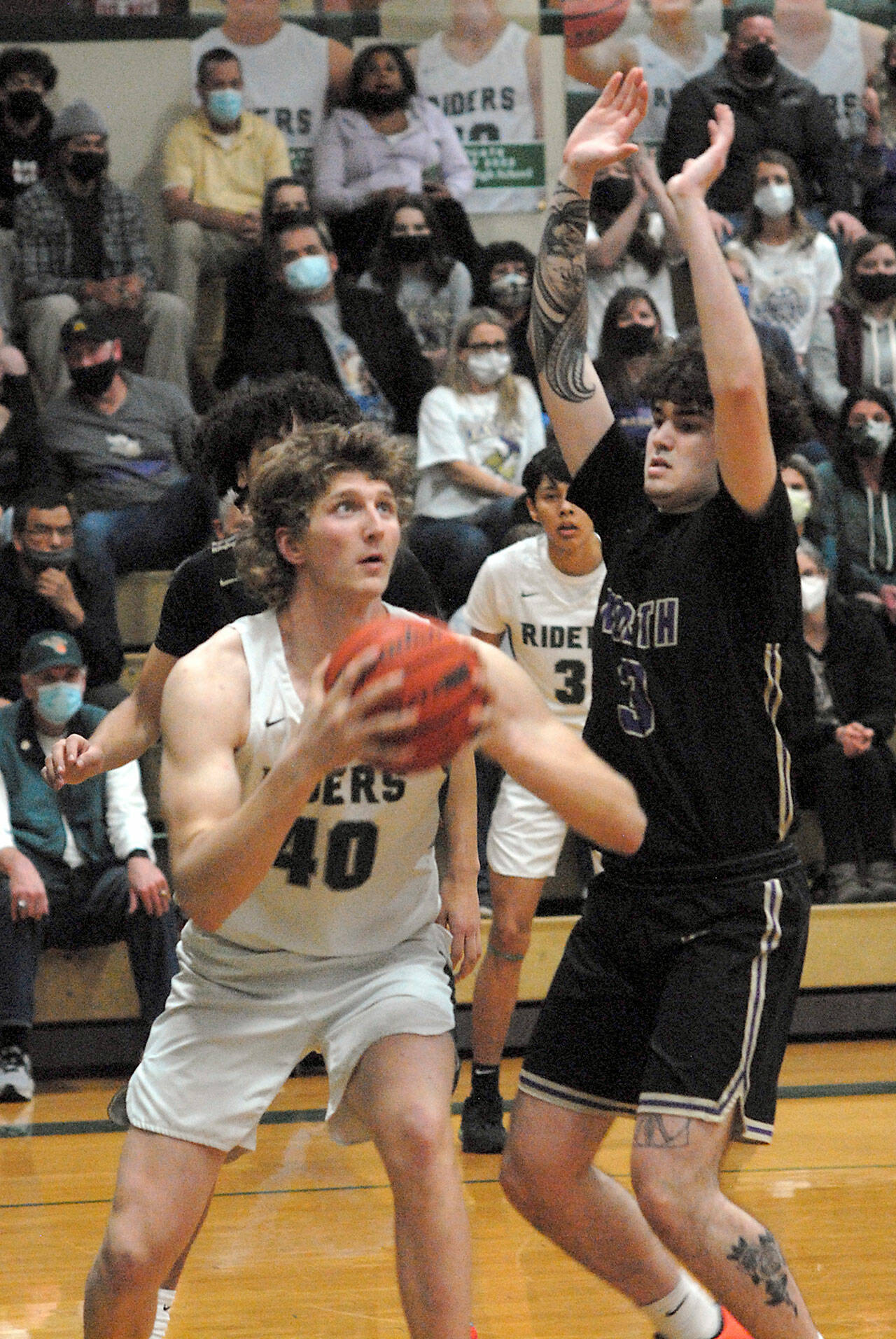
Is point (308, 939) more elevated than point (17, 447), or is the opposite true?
point (17, 447)

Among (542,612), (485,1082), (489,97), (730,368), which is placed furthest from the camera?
(489,97)

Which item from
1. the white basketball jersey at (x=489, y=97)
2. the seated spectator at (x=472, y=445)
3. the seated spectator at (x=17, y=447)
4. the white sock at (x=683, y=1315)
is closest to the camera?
the white sock at (x=683, y=1315)

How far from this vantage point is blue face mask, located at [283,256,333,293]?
8094 millimetres

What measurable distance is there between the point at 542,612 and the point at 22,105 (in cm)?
513

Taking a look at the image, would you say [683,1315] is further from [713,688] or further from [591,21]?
[591,21]

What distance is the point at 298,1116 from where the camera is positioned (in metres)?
5.54

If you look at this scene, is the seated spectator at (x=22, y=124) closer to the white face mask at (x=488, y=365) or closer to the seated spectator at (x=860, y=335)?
the white face mask at (x=488, y=365)

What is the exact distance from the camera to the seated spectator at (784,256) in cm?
880

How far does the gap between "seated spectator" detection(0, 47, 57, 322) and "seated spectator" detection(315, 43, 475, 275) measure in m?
1.51

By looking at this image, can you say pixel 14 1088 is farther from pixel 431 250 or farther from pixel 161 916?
pixel 431 250

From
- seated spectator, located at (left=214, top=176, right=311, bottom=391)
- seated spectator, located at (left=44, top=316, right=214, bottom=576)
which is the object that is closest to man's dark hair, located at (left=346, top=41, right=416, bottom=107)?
seated spectator, located at (left=214, top=176, right=311, bottom=391)

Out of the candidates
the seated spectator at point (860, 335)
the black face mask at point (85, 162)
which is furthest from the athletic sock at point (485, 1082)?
the black face mask at point (85, 162)

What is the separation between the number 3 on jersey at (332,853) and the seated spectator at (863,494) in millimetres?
5335

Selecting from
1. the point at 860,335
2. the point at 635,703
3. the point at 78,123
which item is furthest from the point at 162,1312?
the point at 860,335
